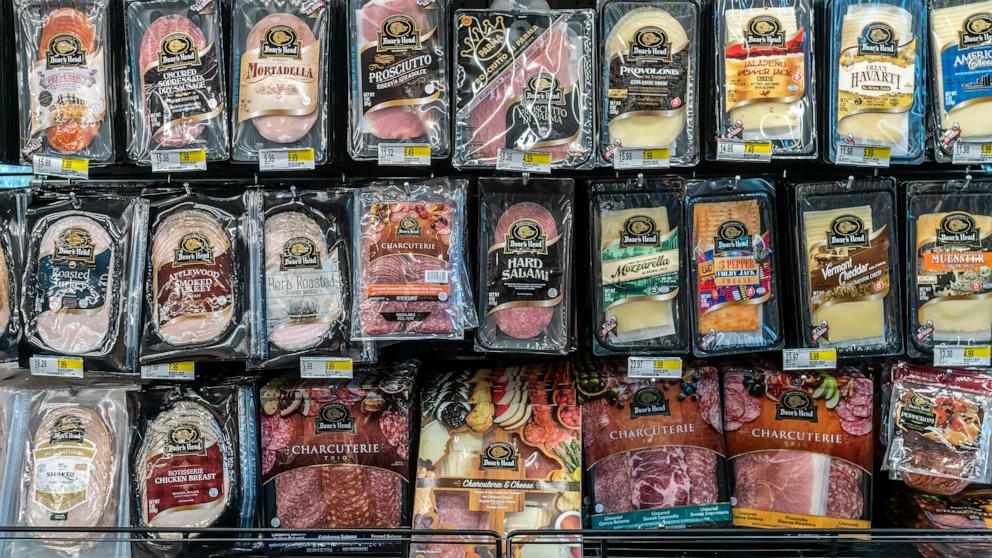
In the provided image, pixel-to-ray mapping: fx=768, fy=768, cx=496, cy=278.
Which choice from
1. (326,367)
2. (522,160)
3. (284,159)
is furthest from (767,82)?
(326,367)

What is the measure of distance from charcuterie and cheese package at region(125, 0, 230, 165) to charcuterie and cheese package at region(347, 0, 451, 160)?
365 millimetres

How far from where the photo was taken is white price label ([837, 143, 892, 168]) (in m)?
1.96

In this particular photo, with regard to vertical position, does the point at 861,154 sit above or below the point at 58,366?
above

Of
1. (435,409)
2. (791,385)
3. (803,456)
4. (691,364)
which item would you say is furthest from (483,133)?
(803,456)

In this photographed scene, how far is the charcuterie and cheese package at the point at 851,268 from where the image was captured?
79.7 inches

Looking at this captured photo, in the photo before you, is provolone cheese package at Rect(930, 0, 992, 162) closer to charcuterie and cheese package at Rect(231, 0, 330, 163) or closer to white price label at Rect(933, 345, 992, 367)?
white price label at Rect(933, 345, 992, 367)

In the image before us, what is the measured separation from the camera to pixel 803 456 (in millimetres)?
2080

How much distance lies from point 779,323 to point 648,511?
0.61m

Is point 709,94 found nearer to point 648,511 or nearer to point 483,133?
point 483,133

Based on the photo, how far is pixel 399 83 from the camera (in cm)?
194

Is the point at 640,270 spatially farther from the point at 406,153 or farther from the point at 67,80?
the point at 67,80

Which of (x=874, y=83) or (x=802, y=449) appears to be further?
(x=802, y=449)

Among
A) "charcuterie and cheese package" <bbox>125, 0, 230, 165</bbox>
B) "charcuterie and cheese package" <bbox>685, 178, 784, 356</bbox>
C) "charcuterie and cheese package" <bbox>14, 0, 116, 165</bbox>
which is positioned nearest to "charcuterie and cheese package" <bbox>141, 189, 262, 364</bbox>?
"charcuterie and cheese package" <bbox>125, 0, 230, 165</bbox>

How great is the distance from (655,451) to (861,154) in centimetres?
94
